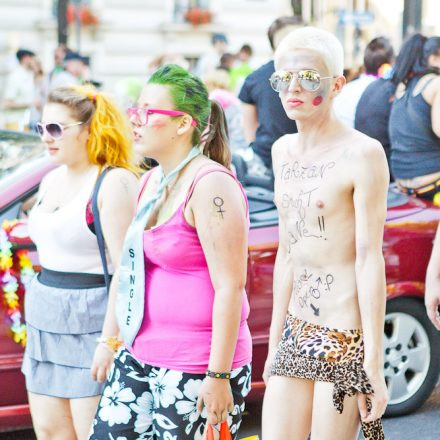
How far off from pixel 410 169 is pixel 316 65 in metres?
3.12

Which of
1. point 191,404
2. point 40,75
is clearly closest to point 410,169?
point 191,404

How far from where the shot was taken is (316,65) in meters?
3.33

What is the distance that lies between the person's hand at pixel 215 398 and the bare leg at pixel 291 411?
20 centimetres

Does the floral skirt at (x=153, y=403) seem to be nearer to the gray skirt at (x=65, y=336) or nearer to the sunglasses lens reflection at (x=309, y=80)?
the gray skirt at (x=65, y=336)

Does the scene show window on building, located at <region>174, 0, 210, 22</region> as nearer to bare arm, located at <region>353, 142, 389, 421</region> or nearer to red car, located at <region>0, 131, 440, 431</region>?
red car, located at <region>0, 131, 440, 431</region>

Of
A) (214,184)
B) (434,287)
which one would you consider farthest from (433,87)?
(214,184)

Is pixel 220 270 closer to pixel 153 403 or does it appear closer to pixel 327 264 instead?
pixel 327 264

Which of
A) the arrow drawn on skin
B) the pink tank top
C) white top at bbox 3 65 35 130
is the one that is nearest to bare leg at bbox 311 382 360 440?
the arrow drawn on skin

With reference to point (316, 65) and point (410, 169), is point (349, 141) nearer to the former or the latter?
point (316, 65)

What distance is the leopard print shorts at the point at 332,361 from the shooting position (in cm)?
326

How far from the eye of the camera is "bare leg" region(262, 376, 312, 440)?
338 cm

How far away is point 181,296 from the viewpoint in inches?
130

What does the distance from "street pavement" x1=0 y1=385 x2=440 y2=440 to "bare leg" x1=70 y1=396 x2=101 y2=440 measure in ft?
5.07

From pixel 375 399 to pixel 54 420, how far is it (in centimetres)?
142
